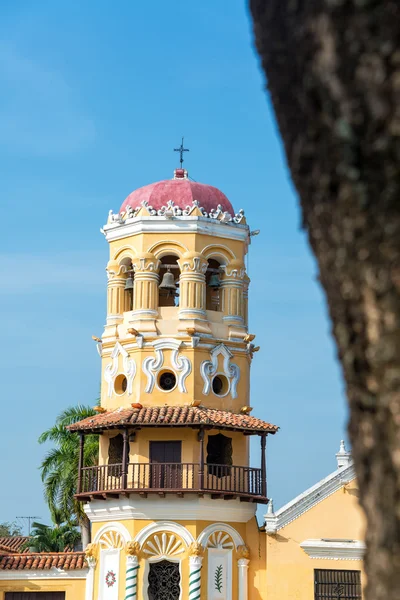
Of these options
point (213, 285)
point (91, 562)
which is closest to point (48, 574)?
point (91, 562)

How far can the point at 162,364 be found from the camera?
33.7 metres

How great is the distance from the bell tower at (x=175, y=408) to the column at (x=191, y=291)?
0.14ft

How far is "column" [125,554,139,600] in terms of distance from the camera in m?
31.5

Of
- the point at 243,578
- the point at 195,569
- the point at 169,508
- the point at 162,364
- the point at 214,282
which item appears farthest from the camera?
the point at 214,282

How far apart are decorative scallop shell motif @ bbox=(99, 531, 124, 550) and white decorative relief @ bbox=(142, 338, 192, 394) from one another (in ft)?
14.2

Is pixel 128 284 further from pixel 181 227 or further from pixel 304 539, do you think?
pixel 304 539

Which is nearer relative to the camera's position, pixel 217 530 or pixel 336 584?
pixel 336 584

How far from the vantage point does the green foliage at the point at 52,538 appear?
1655 inches

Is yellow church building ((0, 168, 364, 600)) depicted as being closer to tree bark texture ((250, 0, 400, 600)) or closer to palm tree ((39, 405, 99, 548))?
palm tree ((39, 405, 99, 548))

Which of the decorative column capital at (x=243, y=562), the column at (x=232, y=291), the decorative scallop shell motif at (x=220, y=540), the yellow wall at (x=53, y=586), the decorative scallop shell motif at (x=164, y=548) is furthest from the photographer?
the column at (x=232, y=291)

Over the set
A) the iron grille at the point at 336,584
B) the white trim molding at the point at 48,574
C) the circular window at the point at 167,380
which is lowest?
the iron grille at the point at 336,584

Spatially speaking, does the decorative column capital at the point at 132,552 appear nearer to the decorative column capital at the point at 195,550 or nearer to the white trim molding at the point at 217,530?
the decorative column capital at the point at 195,550

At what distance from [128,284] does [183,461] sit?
627 centimetres

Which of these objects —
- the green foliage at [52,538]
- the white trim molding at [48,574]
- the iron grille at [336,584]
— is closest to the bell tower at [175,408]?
the white trim molding at [48,574]
